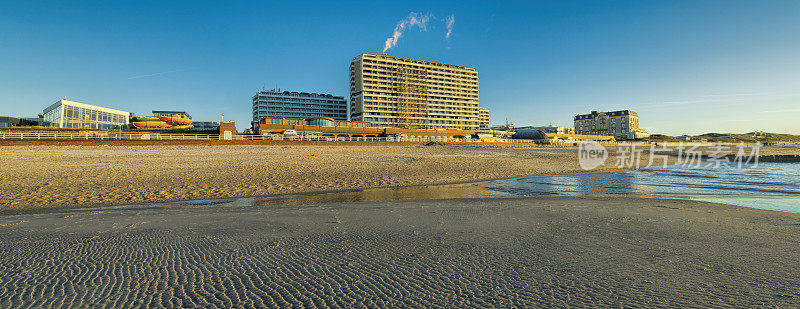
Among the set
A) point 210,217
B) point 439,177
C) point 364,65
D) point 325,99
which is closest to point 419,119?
point 364,65

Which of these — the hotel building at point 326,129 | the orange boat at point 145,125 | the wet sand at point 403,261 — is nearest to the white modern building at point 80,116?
the orange boat at point 145,125

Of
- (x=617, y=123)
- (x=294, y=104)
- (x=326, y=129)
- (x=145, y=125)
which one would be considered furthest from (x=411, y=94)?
(x=617, y=123)

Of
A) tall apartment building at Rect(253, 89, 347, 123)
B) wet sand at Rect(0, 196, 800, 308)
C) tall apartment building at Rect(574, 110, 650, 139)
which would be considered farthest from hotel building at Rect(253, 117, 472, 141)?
tall apartment building at Rect(574, 110, 650, 139)

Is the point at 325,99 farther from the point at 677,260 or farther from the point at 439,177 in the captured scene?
the point at 677,260

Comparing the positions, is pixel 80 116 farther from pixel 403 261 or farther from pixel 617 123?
pixel 617 123

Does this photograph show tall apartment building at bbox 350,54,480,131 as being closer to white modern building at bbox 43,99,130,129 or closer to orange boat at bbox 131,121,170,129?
orange boat at bbox 131,121,170,129

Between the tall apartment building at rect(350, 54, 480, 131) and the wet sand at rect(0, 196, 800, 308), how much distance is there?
5133 inches

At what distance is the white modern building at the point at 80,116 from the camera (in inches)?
2869

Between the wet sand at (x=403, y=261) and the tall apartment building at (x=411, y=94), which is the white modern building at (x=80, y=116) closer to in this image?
the tall apartment building at (x=411, y=94)

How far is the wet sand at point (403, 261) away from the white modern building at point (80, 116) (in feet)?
307

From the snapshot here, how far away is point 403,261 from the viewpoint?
3.26 meters

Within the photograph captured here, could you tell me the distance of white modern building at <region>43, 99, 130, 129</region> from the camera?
72875 millimetres

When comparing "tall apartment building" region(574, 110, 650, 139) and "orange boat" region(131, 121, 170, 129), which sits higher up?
"tall apartment building" region(574, 110, 650, 139)

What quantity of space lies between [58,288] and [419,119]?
144360 mm
